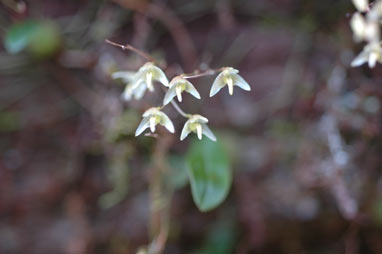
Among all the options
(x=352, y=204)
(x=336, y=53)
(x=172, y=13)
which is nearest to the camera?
(x=352, y=204)

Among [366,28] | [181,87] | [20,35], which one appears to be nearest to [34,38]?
[20,35]

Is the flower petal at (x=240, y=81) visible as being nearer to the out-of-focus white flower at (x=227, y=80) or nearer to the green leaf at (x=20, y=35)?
the out-of-focus white flower at (x=227, y=80)

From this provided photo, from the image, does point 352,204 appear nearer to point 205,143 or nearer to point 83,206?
point 205,143

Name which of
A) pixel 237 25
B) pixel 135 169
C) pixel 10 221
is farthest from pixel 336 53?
pixel 10 221

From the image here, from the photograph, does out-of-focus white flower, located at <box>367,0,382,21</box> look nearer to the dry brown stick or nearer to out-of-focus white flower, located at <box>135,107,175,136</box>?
out-of-focus white flower, located at <box>135,107,175,136</box>

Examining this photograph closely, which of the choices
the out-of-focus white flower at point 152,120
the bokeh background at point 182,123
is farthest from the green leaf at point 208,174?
the out-of-focus white flower at point 152,120

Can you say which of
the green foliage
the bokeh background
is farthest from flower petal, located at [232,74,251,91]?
the green foliage
